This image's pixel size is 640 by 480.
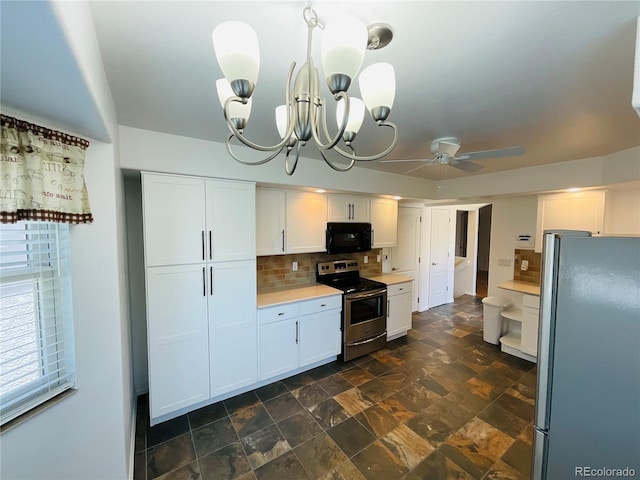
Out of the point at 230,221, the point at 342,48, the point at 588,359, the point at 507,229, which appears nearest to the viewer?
the point at 342,48

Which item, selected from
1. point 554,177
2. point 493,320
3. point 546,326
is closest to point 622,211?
point 554,177

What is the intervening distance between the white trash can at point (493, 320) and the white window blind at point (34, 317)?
4405 mm

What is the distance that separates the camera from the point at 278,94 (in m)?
1.54

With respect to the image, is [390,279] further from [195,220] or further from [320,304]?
[195,220]

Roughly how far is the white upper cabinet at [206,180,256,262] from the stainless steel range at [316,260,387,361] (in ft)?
4.39

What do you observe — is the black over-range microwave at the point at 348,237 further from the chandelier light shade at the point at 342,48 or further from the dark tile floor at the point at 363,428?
the chandelier light shade at the point at 342,48

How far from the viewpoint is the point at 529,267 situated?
3.84 meters

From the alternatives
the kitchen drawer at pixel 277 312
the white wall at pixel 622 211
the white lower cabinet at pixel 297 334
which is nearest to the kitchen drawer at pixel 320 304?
the white lower cabinet at pixel 297 334

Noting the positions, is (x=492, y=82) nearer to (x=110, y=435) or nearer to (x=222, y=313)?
(x=222, y=313)

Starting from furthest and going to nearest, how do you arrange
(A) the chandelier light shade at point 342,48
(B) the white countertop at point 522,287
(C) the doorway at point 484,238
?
(C) the doorway at point 484,238
(B) the white countertop at point 522,287
(A) the chandelier light shade at point 342,48

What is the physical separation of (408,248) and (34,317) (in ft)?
15.2

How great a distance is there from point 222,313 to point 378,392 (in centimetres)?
176

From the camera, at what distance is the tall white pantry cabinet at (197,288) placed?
7.00 ft

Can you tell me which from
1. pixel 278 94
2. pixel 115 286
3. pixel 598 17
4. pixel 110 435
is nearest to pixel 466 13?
pixel 598 17
